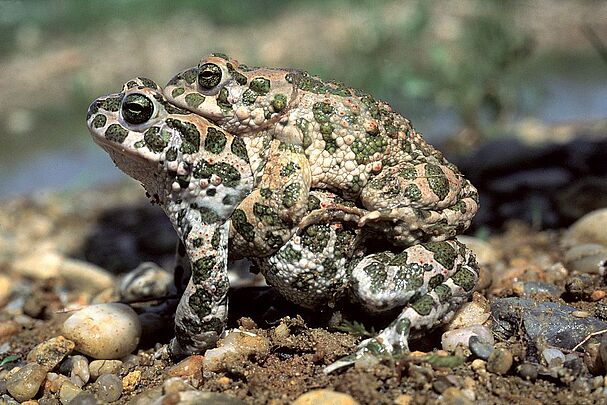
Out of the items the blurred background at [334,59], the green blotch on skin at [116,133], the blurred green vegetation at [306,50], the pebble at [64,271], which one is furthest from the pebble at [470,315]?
the blurred green vegetation at [306,50]

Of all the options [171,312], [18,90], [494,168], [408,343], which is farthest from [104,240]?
[18,90]

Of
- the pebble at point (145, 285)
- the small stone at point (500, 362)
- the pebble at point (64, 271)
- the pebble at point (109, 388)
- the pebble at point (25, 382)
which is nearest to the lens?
the small stone at point (500, 362)

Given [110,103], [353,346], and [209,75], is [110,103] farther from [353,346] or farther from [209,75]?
[353,346]

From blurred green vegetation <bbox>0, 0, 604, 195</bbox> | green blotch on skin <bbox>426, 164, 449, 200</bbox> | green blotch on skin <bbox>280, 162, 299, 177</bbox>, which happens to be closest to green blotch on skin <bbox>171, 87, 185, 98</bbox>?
green blotch on skin <bbox>280, 162, 299, 177</bbox>

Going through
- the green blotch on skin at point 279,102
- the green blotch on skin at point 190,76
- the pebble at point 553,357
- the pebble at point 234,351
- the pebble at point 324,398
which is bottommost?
the pebble at point 234,351

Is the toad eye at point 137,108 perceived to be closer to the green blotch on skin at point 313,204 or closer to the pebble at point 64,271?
the green blotch on skin at point 313,204

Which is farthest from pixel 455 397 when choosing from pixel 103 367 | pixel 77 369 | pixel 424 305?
pixel 77 369

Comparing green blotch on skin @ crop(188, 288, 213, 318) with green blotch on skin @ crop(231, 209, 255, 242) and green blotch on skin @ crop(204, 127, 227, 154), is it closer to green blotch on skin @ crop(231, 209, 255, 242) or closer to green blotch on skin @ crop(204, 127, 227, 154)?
green blotch on skin @ crop(231, 209, 255, 242)
